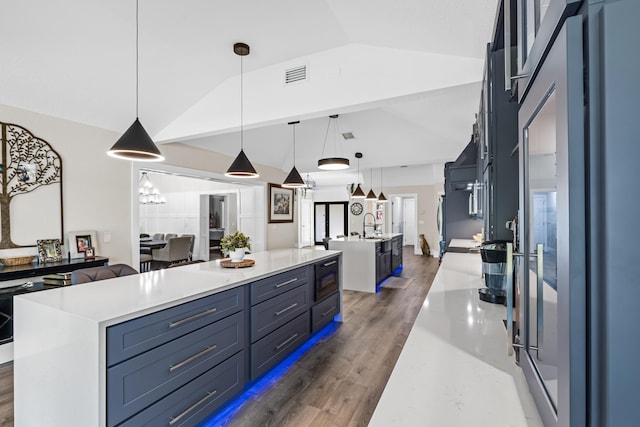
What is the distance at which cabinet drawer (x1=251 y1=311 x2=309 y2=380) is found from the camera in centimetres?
237

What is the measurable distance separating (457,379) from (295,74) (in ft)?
10.7

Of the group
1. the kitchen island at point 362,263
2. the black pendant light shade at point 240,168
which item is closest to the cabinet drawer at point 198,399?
the black pendant light shade at point 240,168

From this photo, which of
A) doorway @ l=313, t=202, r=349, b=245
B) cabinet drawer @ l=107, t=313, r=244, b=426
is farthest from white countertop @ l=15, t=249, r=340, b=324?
doorway @ l=313, t=202, r=349, b=245

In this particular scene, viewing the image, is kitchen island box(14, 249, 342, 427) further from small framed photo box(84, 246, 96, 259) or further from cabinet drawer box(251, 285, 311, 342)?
small framed photo box(84, 246, 96, 259)

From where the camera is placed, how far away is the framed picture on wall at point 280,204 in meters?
6.85

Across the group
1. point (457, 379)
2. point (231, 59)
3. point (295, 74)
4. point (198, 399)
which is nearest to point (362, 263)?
point (295, 74)

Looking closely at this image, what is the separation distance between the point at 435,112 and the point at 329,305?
316 cm

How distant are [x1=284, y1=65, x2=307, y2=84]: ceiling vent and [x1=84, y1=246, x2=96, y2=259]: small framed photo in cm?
300

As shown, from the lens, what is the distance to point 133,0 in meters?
2.40

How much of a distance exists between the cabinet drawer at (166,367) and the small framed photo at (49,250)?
97.5 inches

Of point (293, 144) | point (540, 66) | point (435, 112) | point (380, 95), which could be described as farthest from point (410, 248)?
point (540, 66)

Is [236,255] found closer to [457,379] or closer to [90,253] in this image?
[90,253]

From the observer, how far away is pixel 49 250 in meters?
3.21

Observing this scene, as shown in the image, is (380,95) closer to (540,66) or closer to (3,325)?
(540,66)
